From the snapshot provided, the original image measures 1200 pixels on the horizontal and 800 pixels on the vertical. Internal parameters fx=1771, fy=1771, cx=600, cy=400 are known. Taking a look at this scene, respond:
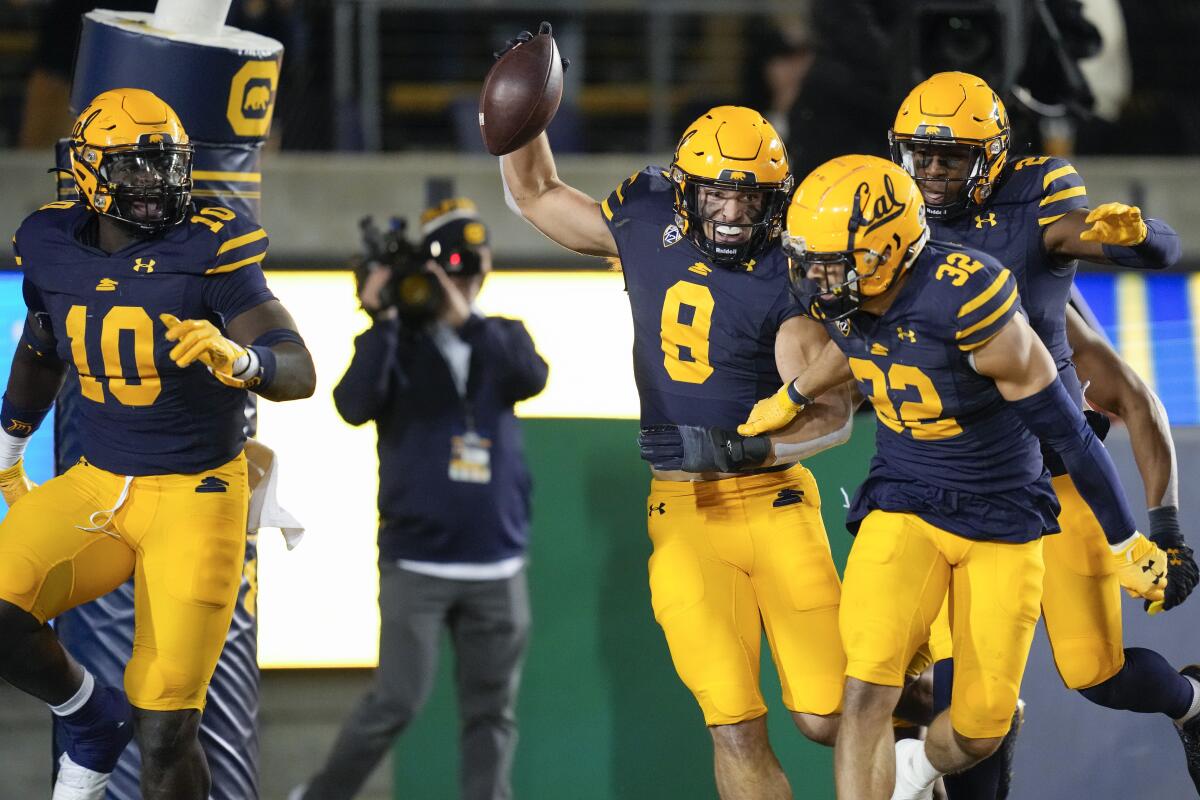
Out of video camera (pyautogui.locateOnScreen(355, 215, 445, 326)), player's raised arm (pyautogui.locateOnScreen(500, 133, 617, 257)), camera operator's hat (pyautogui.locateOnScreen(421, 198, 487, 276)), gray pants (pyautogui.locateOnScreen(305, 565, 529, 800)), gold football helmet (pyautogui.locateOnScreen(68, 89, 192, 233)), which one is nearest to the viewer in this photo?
gold football helmet (pyautogui.locateOnScreen(68, 89, 192, 233))

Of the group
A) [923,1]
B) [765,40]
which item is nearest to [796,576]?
[923,1]

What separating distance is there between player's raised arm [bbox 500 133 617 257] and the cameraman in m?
0.48

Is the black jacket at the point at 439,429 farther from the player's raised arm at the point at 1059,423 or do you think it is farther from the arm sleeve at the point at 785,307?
the player's raised arm at the point at 1059,423

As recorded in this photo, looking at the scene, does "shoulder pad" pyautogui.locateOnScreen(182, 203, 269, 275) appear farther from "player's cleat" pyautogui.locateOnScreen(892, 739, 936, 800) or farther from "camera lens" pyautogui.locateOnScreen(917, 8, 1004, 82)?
"camera lens" pyautogui.locateOnScreen(917, 8, 1004, 82)

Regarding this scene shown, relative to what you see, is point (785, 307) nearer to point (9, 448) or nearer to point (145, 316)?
point (145, 316)

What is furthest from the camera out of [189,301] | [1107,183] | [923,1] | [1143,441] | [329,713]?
[1107,183]

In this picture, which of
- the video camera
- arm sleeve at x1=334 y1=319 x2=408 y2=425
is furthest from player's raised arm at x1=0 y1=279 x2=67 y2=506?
the video camera

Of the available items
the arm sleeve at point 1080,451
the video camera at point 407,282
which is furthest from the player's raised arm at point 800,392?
the video camera at point 407,282

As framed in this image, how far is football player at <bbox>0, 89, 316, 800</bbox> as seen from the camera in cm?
461

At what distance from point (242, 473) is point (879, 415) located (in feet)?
5.71

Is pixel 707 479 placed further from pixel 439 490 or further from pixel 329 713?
pixel 329 713

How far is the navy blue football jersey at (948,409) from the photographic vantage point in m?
4.42

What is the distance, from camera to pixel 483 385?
18.2 feet

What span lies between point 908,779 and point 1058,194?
64.7 inches
